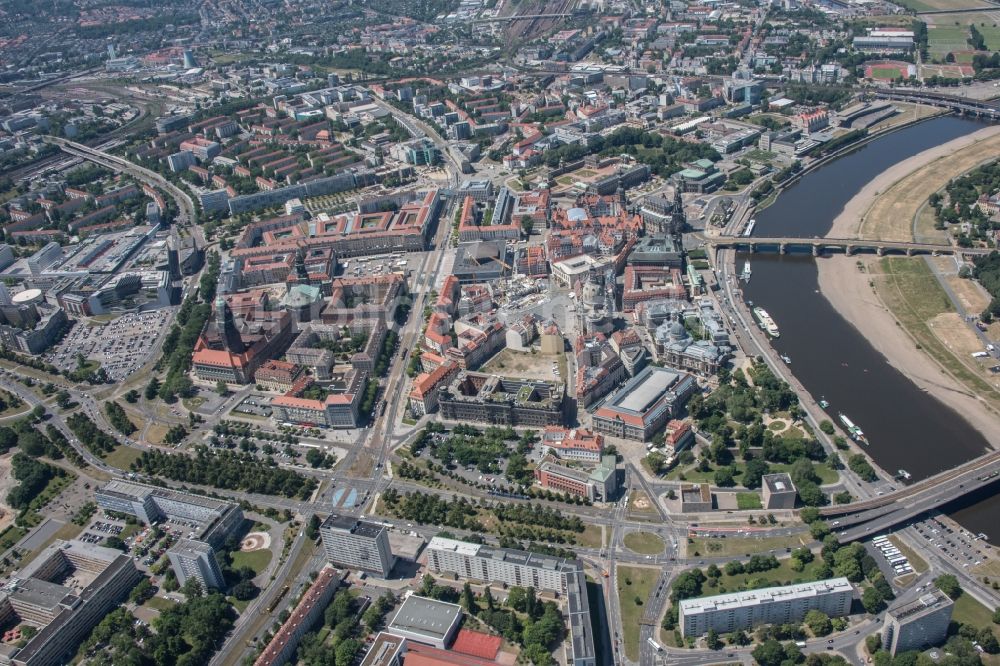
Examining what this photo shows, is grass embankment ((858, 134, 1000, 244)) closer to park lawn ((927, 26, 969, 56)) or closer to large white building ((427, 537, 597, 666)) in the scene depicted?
park lawn ((927, 26, 969, 56))

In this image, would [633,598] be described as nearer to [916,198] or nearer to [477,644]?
[477,644]

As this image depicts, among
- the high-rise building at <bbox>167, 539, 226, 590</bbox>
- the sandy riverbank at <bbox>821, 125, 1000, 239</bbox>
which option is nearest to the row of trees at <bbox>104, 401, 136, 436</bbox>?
the high-rise building at <bbox>167, 539, 226, 590</bbox>

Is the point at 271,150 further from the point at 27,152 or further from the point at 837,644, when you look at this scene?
the point at 837,644

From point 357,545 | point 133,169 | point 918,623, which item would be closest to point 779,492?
point 918,623

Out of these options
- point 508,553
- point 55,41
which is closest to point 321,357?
point 508,553

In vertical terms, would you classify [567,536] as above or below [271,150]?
below

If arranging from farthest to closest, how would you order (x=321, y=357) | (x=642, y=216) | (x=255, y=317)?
(x=642, y=216)
(x=255, y=317)
(x=321, y=357)

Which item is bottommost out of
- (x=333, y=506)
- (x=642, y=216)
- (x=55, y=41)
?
(x=333, y=506)

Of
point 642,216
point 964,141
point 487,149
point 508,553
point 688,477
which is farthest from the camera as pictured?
point 487,149

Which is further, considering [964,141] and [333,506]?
[964,141]
